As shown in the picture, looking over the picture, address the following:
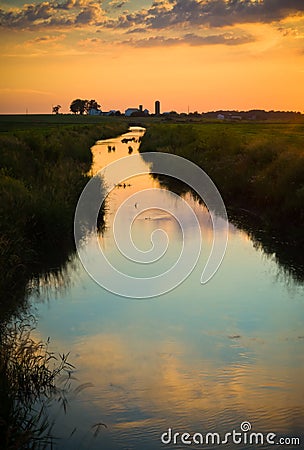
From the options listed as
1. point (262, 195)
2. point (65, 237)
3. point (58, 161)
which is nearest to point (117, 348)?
point (65, 237)

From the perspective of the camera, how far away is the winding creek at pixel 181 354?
23.1 ft

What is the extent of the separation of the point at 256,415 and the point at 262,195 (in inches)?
557

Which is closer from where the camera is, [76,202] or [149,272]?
[149,272]

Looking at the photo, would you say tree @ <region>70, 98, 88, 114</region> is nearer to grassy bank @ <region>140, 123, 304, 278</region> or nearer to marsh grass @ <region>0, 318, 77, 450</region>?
grassy bank @ <region>140, 123, 304, 278</region>

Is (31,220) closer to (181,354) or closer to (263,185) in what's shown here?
(181,354)

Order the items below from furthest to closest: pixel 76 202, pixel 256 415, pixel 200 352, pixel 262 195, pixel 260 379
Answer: pixel 262 195
pixel 76 202
pixel 200 352
pixel 260 379
pixel 256 415

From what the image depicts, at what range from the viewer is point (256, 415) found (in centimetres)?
718

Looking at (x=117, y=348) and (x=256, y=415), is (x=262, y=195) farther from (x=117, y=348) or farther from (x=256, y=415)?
(x=256, y=415)
